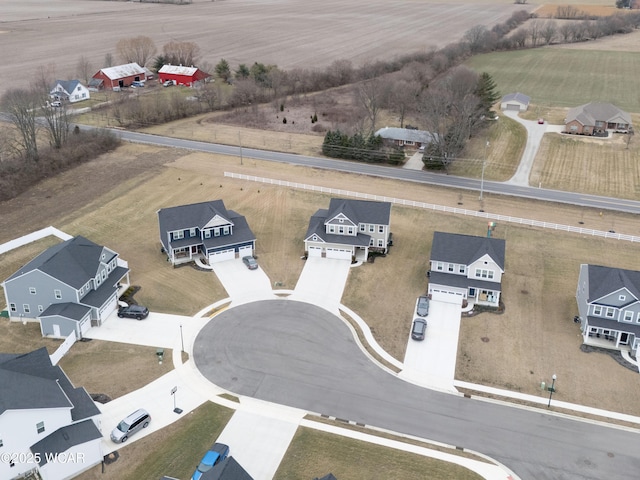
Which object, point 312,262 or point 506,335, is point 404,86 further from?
point 506,335

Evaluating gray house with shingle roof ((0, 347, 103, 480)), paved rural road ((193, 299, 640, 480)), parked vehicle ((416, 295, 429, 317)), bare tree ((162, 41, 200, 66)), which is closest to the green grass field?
bare tree ((162, 41, 200, 66))

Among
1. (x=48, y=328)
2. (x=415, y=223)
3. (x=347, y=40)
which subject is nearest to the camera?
(x=48, y=328)

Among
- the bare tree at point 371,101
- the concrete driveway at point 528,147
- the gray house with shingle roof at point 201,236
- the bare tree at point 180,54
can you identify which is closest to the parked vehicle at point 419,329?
the gray house with shingle roof at point 201,236

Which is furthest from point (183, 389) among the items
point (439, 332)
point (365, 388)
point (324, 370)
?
point (439, 332)

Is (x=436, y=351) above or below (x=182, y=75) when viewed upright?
below

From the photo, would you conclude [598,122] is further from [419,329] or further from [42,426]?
[42,426]

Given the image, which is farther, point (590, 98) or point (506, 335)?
point (590, 98)

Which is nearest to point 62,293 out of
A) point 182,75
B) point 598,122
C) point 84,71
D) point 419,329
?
point 419,329

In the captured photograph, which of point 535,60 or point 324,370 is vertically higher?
point 535,60
